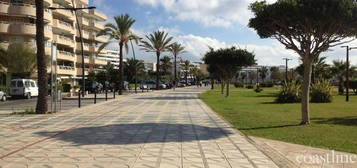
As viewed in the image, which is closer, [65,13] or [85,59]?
[65,13]

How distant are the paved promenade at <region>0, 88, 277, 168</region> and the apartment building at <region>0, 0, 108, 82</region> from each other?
22.5 m

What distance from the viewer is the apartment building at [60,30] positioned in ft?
173

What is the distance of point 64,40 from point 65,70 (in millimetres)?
4539

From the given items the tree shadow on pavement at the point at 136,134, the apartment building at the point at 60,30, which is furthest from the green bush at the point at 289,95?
the apartment building at the point at 60,30

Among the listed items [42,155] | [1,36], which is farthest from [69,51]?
[42,155]

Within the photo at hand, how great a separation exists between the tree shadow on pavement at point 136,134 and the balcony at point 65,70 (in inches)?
1924

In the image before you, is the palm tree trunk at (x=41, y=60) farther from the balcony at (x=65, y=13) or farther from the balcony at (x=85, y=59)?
the balcony at (x=85, y=59)

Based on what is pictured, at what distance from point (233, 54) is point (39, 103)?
27.6m

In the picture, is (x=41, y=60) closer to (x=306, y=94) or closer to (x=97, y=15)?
(x=306, y=94)

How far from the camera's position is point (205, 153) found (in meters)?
9.45

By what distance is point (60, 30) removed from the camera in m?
64.0

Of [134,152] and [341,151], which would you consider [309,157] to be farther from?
[134,152]

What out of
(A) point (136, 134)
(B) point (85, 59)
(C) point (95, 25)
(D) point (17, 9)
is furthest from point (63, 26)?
(A) point (136, 134)

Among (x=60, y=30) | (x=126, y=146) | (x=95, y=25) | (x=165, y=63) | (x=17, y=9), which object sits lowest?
(x=126, y=146)
